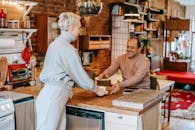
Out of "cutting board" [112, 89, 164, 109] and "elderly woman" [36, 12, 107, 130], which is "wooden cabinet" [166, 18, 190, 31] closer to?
"cutting board" [112, 89, 164, 109]

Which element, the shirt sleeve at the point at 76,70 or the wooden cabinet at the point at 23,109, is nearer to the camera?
the shirt sleeve at the point at 76,70

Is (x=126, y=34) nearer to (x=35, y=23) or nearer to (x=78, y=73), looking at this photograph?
(x=35, y=23)

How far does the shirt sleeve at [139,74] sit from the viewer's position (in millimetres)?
3355

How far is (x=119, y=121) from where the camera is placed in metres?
2.40

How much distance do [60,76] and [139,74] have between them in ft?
4.16

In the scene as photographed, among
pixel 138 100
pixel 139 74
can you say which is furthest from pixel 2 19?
pixel 138 100

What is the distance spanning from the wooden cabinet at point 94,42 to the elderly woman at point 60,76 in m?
2.61

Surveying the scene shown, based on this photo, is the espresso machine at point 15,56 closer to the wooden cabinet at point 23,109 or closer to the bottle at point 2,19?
the bottle at point 2,19

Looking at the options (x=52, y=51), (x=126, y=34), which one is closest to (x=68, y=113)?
(x=52, y=51)

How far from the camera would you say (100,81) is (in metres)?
3.80

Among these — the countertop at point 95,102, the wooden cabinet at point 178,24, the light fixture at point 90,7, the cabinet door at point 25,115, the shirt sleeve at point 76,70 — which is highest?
the wooden cabinet at point 178,24

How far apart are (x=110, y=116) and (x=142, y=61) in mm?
1274

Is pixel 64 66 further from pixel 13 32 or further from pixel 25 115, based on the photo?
pixel 13 32

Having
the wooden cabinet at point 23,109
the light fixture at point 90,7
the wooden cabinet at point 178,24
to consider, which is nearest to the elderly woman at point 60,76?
the wooden cabinet at point 23,109
